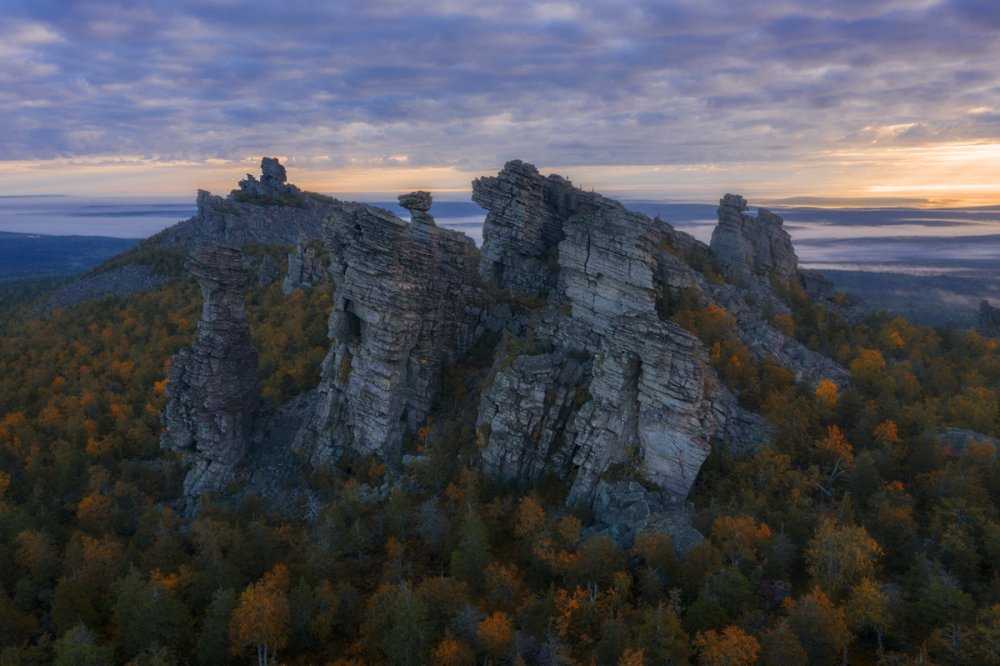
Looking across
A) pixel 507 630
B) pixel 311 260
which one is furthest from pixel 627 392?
pixel 311 260

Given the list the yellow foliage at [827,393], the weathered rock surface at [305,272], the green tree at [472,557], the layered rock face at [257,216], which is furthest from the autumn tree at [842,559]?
the layered rock face at [257,216]

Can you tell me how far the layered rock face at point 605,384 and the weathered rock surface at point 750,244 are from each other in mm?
14281

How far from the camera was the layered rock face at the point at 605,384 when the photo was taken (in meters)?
36.6

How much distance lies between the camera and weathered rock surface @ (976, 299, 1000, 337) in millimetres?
Answer: 61200

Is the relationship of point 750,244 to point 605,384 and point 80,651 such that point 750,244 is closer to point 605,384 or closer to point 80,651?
point 605,384

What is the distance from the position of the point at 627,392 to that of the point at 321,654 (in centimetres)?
2337

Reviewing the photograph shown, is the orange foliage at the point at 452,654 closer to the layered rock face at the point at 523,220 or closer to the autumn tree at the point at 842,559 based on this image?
the autumn tree at the point at 842,559

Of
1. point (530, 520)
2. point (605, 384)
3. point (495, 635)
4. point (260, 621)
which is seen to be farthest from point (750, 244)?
point (260, 621)

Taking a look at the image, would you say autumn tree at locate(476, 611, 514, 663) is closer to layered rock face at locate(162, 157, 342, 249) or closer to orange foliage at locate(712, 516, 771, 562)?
orange foliage at locate(712, 516, 771, 562)

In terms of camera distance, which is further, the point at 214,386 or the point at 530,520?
the point at 214,386

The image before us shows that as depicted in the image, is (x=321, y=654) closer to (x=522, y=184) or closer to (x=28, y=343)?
(x=522, y=184)

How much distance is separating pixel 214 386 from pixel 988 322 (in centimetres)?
7813

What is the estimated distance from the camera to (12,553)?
131 feet

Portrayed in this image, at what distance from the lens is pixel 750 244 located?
61.5m
